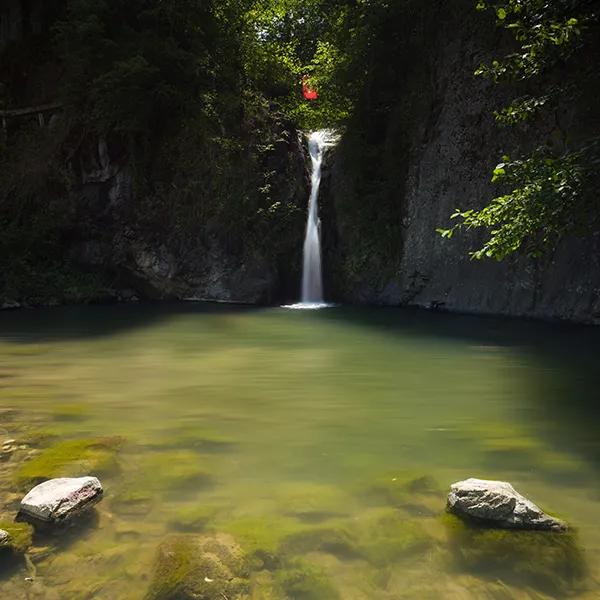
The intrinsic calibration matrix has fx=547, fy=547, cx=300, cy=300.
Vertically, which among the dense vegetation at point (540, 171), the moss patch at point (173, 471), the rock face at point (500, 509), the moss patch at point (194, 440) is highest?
the dense vegetation at point (540, 171)

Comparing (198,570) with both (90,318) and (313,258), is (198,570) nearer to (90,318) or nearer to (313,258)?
(90,318)

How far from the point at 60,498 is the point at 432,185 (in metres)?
14.8

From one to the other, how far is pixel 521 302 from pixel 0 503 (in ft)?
41.2

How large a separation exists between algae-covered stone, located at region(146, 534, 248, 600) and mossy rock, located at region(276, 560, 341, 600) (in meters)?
0.22

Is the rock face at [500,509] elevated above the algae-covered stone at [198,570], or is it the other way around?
the rock face at [500,509]

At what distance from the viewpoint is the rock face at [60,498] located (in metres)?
3.40

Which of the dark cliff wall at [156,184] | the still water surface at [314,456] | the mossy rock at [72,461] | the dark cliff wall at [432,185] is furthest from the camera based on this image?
the dark cliff wall at [156,184]

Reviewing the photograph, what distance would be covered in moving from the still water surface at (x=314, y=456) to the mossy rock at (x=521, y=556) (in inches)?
0.4

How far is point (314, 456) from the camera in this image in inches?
185

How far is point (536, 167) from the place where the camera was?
6645 mm

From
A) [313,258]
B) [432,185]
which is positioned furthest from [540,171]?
[313,258]

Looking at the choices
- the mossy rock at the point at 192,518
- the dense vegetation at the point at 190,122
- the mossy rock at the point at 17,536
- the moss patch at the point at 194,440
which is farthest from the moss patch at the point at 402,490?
the dense vegetation at the point at 190,122

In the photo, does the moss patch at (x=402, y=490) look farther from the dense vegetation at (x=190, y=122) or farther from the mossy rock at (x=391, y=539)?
the dense vegetation at (x=190, y=122)

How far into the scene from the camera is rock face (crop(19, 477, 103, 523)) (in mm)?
Answer: 3402
